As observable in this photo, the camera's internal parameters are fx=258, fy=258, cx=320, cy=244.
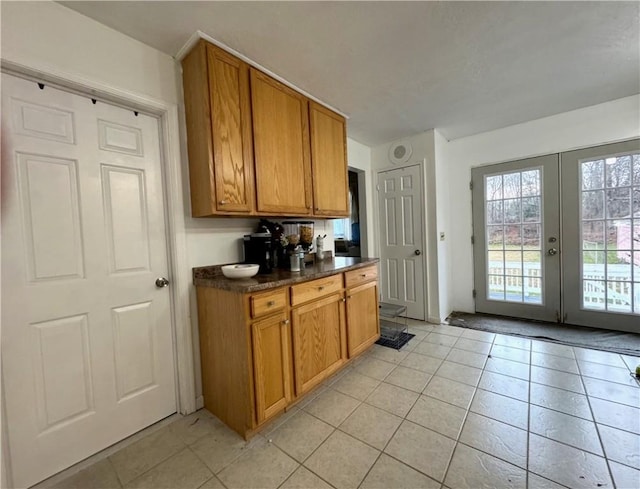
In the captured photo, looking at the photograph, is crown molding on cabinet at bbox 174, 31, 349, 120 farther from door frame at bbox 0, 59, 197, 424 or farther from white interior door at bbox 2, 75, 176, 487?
white interior door at bbox 2, 75, 176, 487

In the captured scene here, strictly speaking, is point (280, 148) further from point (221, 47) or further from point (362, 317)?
point (362, 317)

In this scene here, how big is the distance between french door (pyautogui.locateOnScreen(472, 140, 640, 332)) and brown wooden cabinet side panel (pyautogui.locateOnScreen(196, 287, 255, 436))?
335cm

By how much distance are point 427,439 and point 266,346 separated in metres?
1.06

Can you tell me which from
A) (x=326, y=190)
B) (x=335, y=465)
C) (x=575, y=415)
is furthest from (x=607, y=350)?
(x=326, y=190)

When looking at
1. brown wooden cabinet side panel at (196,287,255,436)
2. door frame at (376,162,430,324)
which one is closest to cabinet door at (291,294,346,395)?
brown wooden cabinet side panel at (196,287,255,436)

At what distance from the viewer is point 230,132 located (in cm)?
172

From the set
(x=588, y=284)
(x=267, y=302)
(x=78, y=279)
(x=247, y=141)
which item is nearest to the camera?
(x=78, y=279)

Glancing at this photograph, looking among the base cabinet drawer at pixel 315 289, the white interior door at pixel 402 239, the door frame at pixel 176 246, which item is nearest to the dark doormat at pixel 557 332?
the white interior door at pixel 402 239

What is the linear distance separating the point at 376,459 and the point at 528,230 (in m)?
3.23

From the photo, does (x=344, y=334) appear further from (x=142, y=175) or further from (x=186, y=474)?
(x=142, y=175)

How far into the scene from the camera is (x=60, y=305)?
1367 millimetres

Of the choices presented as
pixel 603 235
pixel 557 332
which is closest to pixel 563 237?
pixel 603 235

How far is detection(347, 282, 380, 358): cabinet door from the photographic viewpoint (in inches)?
88.4

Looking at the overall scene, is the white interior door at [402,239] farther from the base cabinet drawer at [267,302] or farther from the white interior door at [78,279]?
the white interior door at [78,279]
